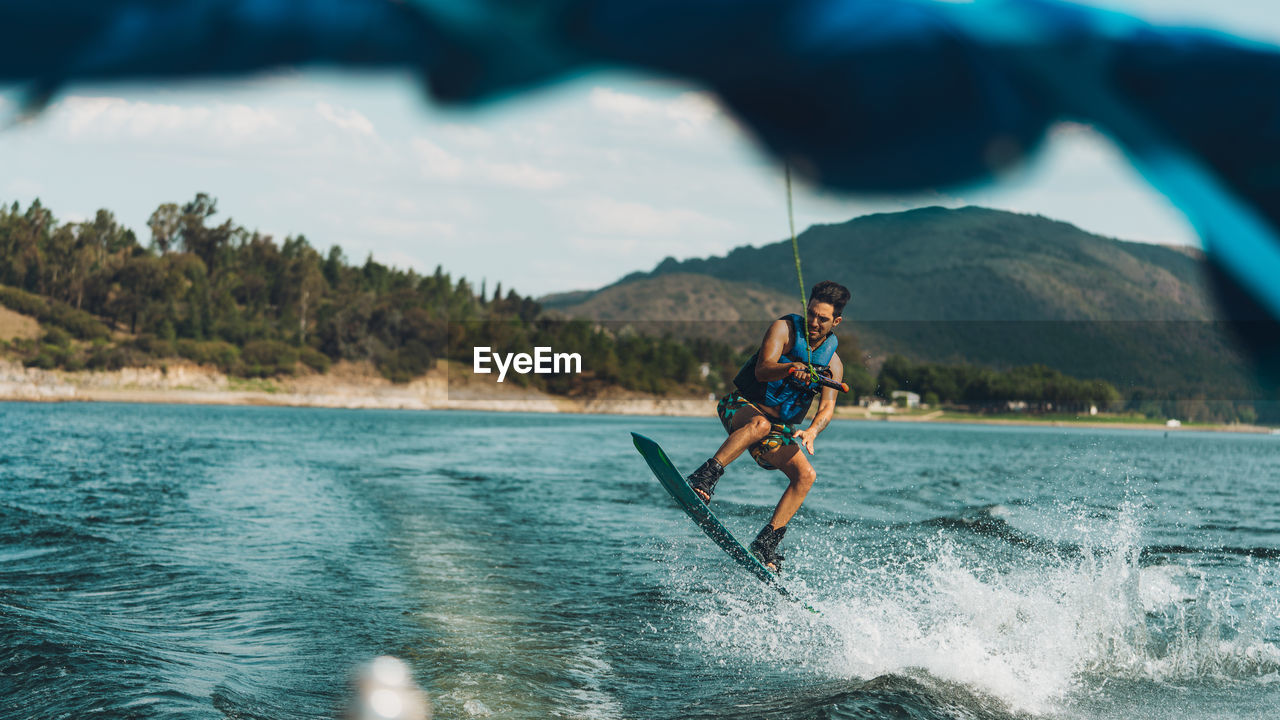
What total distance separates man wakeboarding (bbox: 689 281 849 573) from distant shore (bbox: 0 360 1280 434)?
9549 cm

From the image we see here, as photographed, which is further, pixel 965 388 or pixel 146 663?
pixel 965 388

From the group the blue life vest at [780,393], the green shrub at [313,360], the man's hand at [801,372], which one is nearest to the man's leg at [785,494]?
the blue life vest at [780,393]

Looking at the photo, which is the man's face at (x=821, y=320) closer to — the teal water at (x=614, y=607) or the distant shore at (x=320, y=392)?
the teal water at (x=614, y=607)

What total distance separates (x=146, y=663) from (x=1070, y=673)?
23.0ft

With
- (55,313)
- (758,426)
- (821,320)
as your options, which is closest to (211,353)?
(55,313)

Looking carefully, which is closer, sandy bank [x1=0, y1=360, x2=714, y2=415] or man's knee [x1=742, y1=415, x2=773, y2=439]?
man's knee [x1=742, y1=415, x2=773, y2=439]

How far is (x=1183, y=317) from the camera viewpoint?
3.34 metres

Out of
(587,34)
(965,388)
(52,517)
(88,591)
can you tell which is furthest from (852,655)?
(52,517)

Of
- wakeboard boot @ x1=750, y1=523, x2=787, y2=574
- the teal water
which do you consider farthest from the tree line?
wakeboard boot @ x1=750, y1=523, x2=787, y2=574

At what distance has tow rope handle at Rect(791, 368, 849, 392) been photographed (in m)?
5.45

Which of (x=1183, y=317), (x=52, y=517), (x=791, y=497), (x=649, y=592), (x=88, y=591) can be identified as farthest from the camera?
(x=52, y=517)

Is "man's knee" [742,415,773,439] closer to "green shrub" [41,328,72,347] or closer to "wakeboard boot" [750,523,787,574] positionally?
"wakeboard boot" [750,523,787,574]

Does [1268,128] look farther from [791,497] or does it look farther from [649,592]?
[649,592]

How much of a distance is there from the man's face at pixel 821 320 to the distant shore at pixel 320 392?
317 ft
